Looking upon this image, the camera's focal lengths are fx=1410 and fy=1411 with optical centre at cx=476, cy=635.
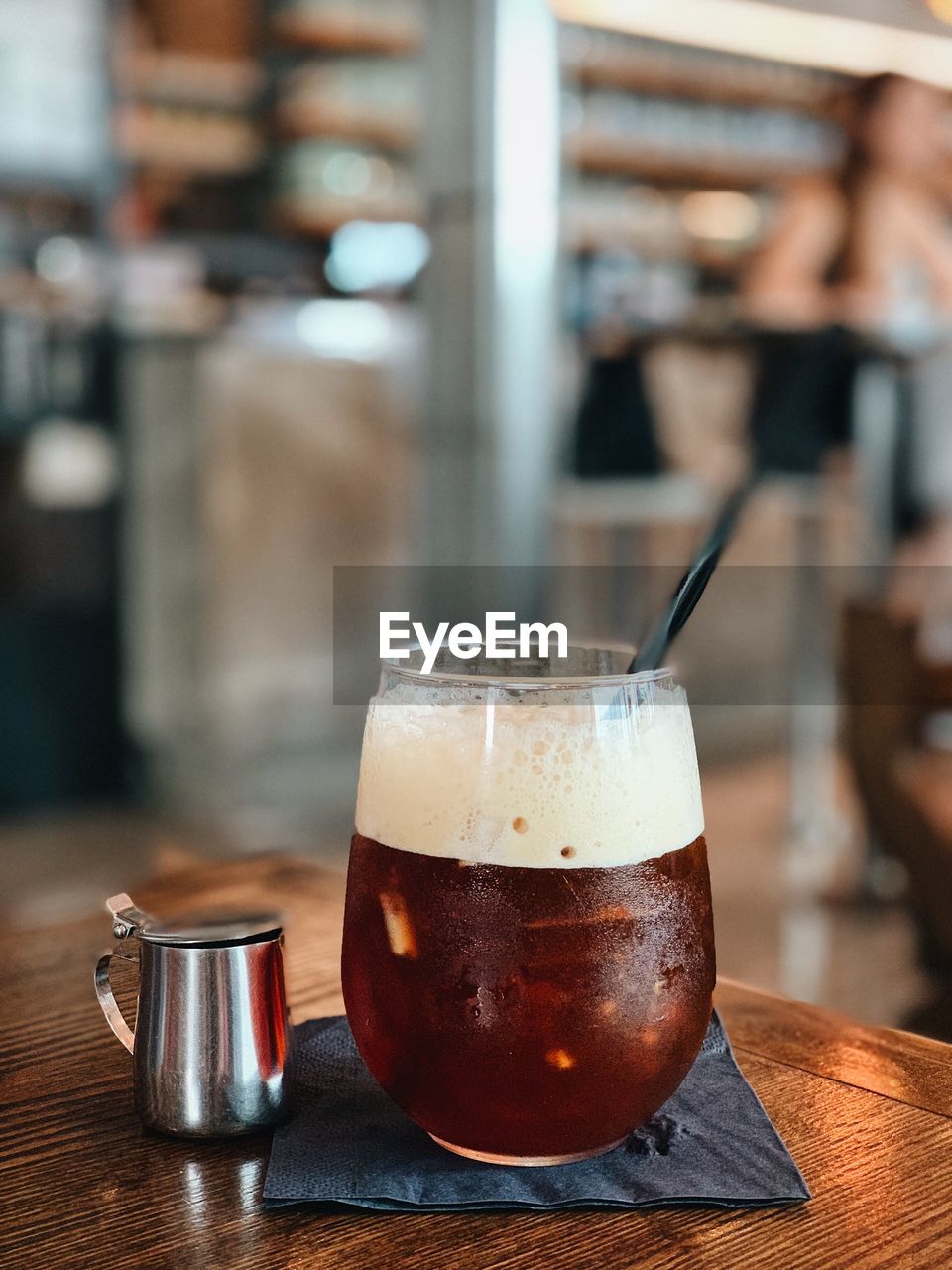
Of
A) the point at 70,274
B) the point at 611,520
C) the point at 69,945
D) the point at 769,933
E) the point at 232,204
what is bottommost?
the point at 769,933

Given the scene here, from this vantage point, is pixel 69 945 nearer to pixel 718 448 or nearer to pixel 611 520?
pixel 611 520

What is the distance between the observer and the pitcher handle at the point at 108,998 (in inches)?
25.0

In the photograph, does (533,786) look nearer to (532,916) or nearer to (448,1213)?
(532,916)

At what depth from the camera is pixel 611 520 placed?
156 inches

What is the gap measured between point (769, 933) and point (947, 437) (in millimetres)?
1145

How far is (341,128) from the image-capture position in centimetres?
573

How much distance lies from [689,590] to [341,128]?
560 cm

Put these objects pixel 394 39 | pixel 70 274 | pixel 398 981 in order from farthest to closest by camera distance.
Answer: pixel 394 39 < pixel 70 274 < pixel 398 981

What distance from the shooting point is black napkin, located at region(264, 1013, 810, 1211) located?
538 mm

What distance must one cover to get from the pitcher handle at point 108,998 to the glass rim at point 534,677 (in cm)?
19

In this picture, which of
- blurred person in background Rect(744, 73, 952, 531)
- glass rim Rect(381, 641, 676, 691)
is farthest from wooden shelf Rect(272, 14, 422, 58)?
glass rim Rect(381, 641, 676, 691)

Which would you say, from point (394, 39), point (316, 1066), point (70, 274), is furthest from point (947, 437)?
point (394, 39)

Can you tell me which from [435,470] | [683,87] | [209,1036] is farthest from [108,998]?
[683,87]

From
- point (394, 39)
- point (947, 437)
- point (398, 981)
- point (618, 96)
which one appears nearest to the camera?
point (398, 981)
